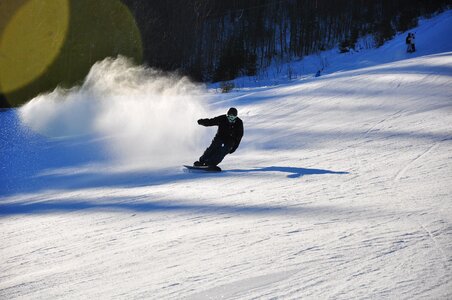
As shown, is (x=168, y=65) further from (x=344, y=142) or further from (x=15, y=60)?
(x=344, y=142)

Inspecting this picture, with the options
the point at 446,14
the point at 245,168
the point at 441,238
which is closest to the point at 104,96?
the point at 245,168

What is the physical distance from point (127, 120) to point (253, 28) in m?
30.6

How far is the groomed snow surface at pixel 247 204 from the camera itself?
144 inches

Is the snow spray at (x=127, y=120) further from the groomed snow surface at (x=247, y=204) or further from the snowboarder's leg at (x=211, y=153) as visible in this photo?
the snowboarder's leg at (x=211, y=153)

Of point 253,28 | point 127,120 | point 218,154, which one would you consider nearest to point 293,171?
point 218,154

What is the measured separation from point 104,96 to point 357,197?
1402 centimetres

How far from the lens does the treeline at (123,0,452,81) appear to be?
116 ft

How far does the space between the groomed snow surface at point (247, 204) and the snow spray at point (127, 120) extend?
0.28ft

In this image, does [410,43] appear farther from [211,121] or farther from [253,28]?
[211,121]

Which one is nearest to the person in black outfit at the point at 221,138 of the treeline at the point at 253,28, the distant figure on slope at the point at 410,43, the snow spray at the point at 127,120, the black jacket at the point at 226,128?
the black jacket at the point at 226,128

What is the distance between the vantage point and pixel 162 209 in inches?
235

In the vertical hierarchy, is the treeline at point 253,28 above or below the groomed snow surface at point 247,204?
above

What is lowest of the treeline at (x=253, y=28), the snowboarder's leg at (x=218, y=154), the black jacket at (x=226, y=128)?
the snowboarder's leg at (x=218, y=154)

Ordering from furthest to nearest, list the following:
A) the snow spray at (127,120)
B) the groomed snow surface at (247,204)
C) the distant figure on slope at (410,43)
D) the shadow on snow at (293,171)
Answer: the distant figure on slope at (410,43) < the snow spray at (127,120) < the shadow on snow at (293,171) < the groomed snow surface at (247,204)
